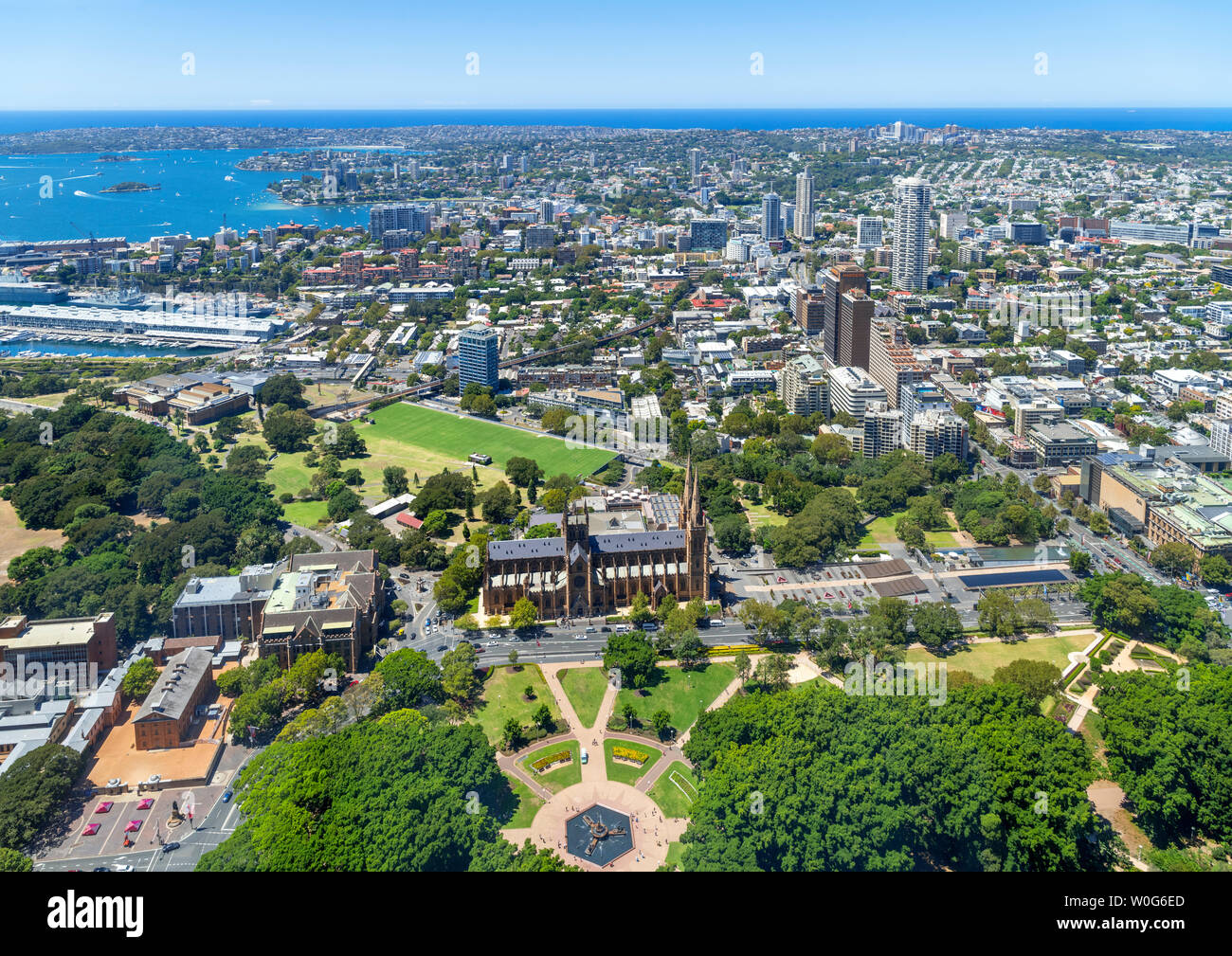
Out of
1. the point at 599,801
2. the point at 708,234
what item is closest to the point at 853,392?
the point at 599,801

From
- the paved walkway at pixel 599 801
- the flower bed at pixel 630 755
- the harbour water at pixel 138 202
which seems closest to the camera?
the paved walkway at pixel 599 801

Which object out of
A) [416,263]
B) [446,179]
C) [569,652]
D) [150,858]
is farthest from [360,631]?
[446,179]

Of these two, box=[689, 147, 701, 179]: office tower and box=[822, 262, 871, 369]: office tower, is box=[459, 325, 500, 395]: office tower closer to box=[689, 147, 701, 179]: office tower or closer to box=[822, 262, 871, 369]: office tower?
box=[822, 262, 871, 369]: office tower

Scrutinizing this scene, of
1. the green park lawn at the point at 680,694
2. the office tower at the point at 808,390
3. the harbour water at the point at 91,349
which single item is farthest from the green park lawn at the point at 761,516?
the harbour water at the point at 91,349

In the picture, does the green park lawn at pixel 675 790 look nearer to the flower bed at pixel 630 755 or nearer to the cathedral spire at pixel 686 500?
the flower bed at pixel 630 755

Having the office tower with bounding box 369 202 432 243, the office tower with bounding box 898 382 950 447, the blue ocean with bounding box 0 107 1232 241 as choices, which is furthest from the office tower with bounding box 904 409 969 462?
the blue ocean with bounding box 0 107 1232 241

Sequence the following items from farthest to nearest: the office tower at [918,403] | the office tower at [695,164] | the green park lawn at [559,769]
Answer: the office tower at [695,164] → the office tower at [918,403] → the green park lawn at [559,769]

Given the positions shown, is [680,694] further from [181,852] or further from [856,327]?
[856,327]
